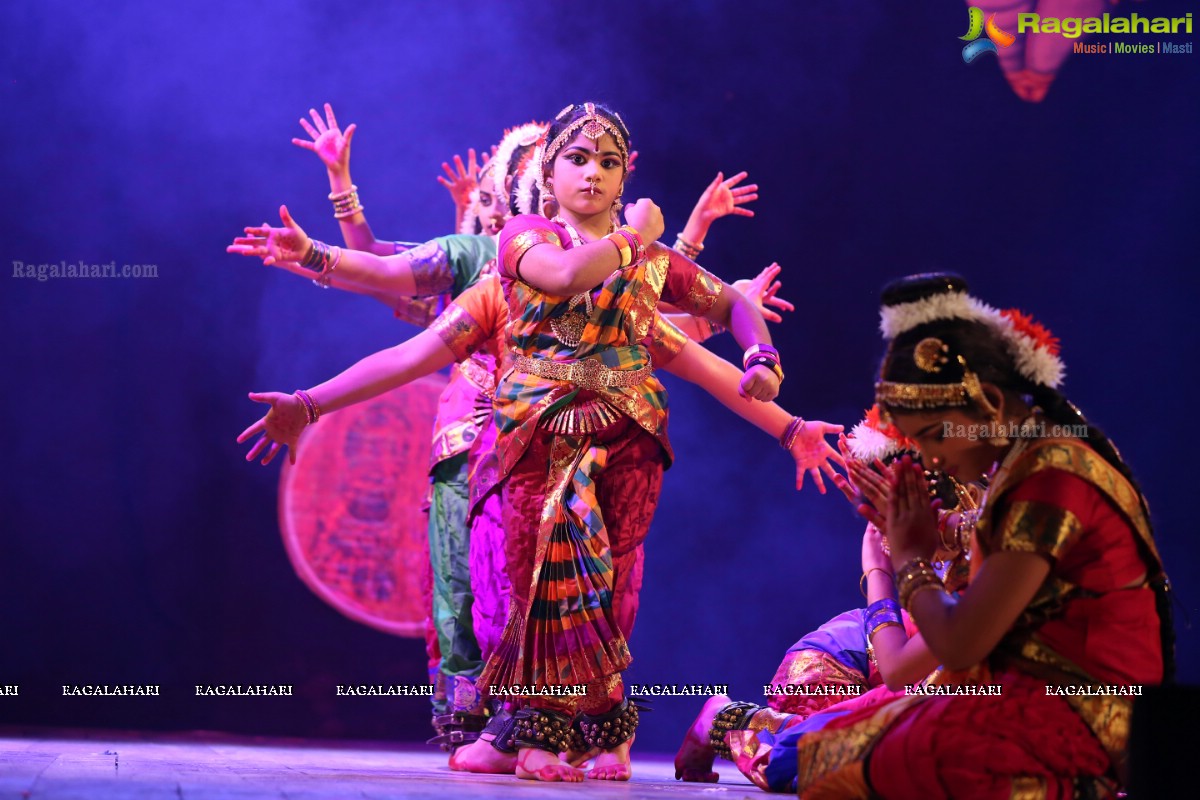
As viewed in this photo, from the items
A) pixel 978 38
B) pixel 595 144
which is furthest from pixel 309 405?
pixel 978 38

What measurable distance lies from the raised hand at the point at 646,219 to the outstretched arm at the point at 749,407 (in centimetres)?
58

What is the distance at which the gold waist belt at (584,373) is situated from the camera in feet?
9.75

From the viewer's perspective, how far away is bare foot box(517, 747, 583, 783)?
9.23ft

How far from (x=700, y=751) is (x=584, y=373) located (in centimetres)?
95

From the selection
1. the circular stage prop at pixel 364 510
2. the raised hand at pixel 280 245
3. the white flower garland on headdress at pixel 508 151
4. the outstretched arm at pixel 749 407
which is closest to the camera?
the outstretched arm at pixel 749 407

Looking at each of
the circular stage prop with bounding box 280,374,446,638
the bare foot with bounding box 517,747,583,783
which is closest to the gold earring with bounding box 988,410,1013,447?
the bare foot with bounding box 517,747,583,783

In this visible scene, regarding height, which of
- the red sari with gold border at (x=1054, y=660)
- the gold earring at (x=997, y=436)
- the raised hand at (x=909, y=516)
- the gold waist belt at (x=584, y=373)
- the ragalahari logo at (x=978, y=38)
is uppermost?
the ragalahari logo at (x=978, y=38)

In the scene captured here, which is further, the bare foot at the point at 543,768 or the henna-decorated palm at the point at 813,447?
the henna-decorated palm at the point at 813,447

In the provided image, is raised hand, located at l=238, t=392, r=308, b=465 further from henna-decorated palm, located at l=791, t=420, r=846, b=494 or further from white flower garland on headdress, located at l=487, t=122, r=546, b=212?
henna-decorated palm, located at l=791, t=420, r=846, b=494

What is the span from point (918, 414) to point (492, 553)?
68.4 inches

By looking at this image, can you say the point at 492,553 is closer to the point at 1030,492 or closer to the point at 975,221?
the point at 1030,492

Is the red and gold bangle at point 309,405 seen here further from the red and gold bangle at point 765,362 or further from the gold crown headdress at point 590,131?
the red and gold bangle at point 765,362

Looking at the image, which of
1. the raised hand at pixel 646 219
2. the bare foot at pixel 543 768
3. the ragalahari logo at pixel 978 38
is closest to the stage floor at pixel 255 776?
the bare foot at pixel 543 768

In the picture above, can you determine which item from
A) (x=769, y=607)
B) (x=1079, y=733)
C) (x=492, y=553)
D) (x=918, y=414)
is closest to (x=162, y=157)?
(x=492, y=553)
